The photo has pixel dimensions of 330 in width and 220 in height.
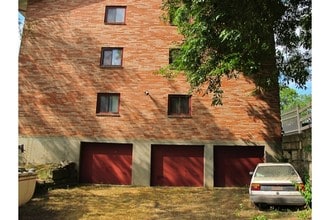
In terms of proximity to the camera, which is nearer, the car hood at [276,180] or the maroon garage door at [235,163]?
the car hood at [276,180]

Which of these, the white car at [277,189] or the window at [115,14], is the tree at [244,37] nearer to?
the white car at [277,189]

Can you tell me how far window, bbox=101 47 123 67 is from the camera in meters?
17.3

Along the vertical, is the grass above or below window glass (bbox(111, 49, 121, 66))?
below

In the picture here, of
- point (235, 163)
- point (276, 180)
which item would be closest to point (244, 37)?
point (276, 180)

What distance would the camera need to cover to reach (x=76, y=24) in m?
17.7

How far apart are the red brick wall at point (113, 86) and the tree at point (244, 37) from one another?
115 inches

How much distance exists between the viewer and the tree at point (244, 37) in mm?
8500

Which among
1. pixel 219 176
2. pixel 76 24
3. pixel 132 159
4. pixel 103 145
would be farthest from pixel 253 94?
pixel 76 24

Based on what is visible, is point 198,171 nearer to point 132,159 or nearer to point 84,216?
point 132,159

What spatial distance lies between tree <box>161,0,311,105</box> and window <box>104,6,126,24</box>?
15.1 ft

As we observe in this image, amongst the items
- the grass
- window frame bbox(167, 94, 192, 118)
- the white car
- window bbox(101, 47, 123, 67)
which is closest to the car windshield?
the white car

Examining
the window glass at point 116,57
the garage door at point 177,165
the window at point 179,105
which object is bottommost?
the garage door at point 177,165

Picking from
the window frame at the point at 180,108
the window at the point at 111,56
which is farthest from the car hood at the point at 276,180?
the window at the point at 111,56

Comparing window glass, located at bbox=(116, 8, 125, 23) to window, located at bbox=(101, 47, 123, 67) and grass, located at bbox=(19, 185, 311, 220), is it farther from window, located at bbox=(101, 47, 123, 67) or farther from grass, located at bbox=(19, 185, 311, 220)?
grass, located at bbox=(19, 185, 311, 220)
